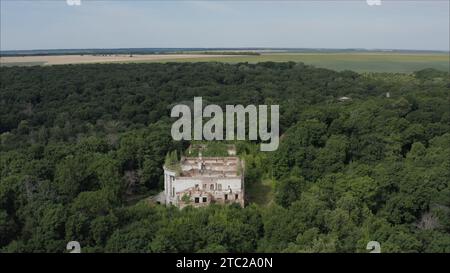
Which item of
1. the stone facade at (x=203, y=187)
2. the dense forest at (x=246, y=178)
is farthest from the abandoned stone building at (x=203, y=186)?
the dense forest at (x=246, y=178)

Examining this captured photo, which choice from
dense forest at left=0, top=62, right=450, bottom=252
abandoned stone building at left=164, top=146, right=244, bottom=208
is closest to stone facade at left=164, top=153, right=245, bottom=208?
abandoned stone building at left=164, top=146, right=244, bottom=208

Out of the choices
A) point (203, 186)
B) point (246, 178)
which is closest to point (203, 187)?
point (203, 186)

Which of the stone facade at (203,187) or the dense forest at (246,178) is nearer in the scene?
the dense forest at (246,178)

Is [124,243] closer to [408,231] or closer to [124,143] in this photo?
[408,231]

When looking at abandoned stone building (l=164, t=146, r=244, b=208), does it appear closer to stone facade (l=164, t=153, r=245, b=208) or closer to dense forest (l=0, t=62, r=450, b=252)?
stone facade (l=164, t=153, r=245, b=208)

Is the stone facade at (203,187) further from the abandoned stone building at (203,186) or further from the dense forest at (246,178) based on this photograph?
the dense forest at (246,178)
